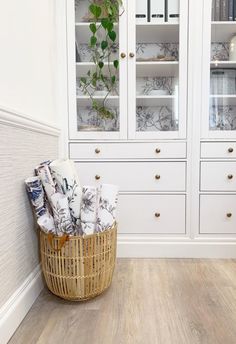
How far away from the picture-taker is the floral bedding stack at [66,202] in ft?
4.13

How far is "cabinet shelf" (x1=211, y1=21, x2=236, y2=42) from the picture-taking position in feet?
6.06

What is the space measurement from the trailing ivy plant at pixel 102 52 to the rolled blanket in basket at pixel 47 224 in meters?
0.91

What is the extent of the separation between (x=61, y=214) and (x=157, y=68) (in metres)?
1.25

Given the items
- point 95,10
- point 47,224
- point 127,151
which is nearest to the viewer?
point 47,224

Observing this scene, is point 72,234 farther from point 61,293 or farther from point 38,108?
point 38,108

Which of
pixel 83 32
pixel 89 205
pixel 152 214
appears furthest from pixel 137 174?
pixel 83 32

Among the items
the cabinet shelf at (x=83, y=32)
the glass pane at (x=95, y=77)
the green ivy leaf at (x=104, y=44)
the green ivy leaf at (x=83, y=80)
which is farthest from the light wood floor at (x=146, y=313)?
the cabinet shelf at (x=83, y=32)

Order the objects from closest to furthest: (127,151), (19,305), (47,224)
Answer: (19,305) < (47,224) < (127,151)

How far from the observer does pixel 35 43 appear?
1462 millimetres

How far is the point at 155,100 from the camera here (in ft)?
6.40

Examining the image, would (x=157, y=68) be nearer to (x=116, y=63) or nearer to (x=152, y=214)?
(x=116, y=63)

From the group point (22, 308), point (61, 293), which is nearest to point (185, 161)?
point (61, 293)

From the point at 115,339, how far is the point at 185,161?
1172 mm

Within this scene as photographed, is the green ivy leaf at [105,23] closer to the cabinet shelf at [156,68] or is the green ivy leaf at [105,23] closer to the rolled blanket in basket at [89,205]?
the cabinet shelf at [156,68]
